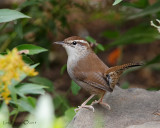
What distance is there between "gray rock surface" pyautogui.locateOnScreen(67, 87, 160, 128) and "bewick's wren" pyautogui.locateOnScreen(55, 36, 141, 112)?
0.13 meters

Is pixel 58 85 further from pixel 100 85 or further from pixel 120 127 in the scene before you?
pixel 120 127

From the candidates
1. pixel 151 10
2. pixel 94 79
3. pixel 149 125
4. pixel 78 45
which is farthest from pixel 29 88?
pixel 151 10

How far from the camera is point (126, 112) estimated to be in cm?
367

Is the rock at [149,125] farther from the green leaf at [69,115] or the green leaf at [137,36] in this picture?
the green leaf at [137,36]

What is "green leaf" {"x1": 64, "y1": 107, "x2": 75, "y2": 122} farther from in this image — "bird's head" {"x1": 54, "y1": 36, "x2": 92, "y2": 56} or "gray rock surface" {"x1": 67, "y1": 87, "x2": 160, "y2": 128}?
"bird's head" {"x1": 54, "y1": 36, "x2": 92, "y2": 56}

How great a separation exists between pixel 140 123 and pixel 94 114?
21.1 inches

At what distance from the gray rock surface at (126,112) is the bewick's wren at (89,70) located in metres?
0.13

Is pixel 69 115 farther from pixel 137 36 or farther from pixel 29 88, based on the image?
pixel 137 36

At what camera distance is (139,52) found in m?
7.87

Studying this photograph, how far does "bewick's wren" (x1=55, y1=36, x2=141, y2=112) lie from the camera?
3770 millimetres

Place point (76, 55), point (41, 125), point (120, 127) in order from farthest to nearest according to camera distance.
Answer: point (76, 55)
point (120, 127)
point (41, 125)

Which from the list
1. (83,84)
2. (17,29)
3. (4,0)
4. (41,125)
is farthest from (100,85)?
(4,0)

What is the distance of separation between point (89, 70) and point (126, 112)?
0.65 metres

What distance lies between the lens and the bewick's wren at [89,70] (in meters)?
3.77
